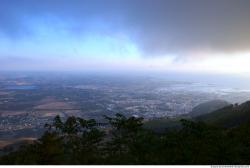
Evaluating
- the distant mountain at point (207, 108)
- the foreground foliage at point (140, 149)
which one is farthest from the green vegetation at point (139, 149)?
the distant mountain at point (207, 108)

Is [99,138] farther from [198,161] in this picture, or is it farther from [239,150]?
[239,150]

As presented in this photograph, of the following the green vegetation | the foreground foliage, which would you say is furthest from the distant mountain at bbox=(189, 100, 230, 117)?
the foreground foliage

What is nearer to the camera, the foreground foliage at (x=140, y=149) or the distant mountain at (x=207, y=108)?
the foreground foliage at (x=140, y=149)

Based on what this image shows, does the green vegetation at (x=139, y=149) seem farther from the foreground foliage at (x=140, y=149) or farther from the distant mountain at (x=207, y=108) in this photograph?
the distant mountain at (x=207, y=108)

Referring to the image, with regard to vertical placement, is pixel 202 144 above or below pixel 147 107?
above

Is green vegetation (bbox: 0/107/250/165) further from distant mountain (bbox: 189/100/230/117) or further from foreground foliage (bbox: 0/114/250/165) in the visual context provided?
distant mountain (bbox: 189/100/230/117)

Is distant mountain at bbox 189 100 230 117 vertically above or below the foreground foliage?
below

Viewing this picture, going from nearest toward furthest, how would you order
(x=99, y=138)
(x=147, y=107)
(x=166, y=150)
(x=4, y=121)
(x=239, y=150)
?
(x=239, y=150)
(x=166, y=150)
(x=99, y=138)
(x=4, y=121)
(x=147, y=107)

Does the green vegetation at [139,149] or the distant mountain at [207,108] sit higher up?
the green vegetation at [139,149]

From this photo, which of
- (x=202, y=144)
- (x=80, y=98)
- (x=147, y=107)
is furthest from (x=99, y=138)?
(x=80, y=98)

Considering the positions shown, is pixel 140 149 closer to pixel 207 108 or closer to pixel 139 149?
pixel 139 149

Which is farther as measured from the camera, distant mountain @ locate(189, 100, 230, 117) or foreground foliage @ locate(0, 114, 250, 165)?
distant mountain @ locate(189, 100, 230, 117)
